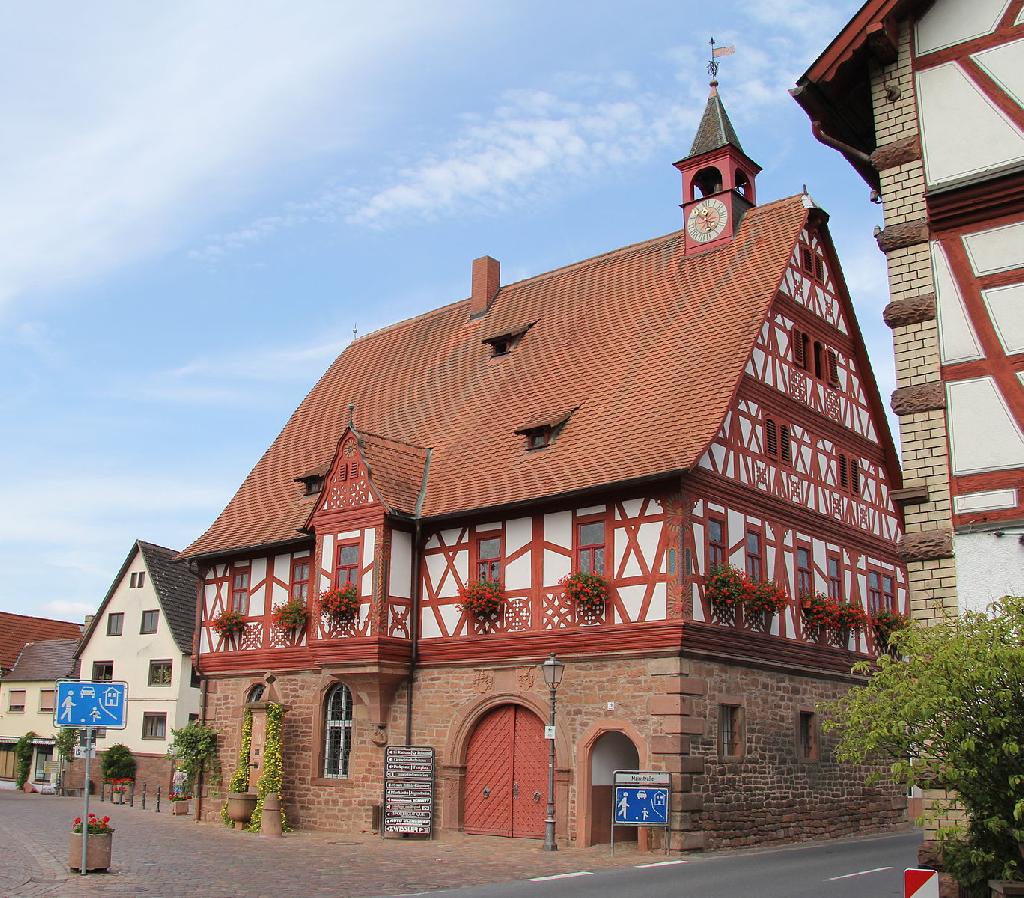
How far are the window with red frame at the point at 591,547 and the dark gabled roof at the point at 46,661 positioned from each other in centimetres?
3750

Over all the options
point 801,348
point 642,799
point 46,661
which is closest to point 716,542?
point 642,799

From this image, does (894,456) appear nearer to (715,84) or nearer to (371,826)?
(715,84)

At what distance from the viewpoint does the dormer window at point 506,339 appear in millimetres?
30531

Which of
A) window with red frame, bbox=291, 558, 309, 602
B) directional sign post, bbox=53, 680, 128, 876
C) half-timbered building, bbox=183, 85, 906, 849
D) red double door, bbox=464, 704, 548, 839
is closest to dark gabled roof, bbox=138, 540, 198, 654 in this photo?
half-timbered building, bbox=183, 85, 906, 849

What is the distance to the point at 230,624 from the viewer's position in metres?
30.0

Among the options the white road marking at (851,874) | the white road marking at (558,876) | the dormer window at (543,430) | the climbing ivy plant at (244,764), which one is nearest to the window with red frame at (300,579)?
the climbing ivy plant at (244,764)

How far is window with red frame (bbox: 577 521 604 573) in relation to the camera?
2259cm

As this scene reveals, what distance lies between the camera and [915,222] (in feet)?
47.1

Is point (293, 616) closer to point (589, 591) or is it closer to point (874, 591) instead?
point (589, 591)

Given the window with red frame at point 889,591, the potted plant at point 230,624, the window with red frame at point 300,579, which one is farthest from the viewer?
the potted plant at point 230,624

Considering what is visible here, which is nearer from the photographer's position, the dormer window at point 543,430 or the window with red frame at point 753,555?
the window with red frame at point 753,555

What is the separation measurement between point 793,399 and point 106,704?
15452mm

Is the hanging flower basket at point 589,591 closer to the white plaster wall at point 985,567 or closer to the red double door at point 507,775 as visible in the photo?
the red double door at point 507,775

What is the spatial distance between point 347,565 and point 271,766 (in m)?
5.21
